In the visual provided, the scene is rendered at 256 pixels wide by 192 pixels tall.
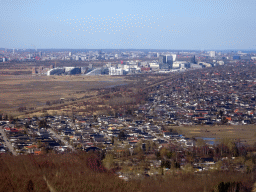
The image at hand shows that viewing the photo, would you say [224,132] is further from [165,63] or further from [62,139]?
[165,63]

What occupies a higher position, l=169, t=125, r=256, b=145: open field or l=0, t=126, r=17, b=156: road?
l=0, t=126, r=17, b=156: road

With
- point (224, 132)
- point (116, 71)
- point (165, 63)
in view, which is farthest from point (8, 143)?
point (165, 63)

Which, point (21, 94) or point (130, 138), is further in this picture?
point (21, 94)

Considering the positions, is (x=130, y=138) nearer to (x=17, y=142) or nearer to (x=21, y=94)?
(x=17, y=142)

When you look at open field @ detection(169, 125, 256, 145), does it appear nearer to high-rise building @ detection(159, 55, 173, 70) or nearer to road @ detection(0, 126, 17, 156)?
road @ detection(0, 126, 17, 156)

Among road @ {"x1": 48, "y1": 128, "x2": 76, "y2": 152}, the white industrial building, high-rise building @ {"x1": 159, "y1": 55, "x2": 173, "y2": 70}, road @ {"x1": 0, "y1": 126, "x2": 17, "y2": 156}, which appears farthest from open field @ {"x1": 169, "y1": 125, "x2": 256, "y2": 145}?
high-rise building @ {"x1": 159, "y1": 55, "x2": 173, "y2": 70}

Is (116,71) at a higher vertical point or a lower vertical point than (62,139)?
higher

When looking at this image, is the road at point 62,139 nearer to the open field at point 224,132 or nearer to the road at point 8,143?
the road at point 8,143

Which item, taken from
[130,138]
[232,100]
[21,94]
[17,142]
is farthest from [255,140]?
[21,94]
